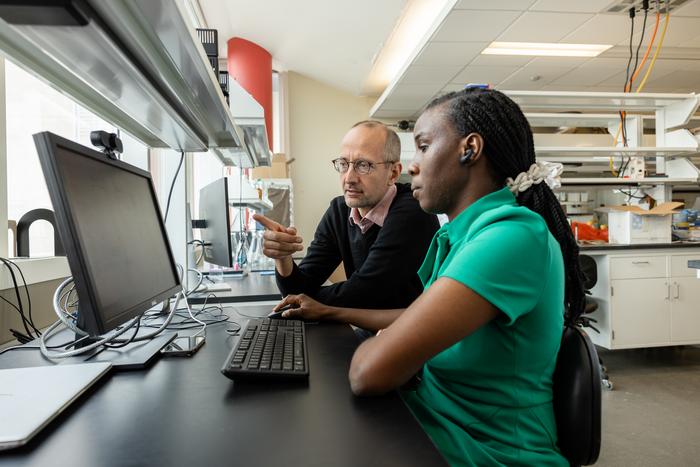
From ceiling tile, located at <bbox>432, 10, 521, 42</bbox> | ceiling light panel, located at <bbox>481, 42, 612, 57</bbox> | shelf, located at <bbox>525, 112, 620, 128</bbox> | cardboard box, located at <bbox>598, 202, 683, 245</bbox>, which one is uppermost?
ceiling light panel, located at <bbox>481, 42, 612, 57</bbox>

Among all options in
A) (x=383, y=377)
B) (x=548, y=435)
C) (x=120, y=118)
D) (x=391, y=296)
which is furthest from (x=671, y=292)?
(x=120, y=118)

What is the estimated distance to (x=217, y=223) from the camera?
1609mm

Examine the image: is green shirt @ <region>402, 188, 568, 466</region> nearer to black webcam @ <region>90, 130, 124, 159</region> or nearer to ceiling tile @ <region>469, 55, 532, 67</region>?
black webcam @ <region>90, 130, 124, 159</region>

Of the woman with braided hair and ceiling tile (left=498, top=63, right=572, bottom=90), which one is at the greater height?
ceiling tile (left=498, top=63, right=572, bottom=90)

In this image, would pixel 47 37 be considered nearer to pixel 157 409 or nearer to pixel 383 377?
pixel 157 409

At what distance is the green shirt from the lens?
671mm

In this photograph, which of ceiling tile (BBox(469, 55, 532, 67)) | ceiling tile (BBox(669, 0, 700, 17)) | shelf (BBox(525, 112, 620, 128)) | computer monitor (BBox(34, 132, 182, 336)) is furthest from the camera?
ceiling tile (BBox(469, 55, 532, 67))

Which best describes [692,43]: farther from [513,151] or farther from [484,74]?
[513,151]

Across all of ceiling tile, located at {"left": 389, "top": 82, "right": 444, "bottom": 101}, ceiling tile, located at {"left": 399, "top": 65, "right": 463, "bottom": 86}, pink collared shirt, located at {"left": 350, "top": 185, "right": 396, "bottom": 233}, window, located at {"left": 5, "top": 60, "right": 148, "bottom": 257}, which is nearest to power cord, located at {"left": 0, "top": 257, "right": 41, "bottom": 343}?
window, located at {"left": 5, "top": 60, "right": 148, "bottom": 257}

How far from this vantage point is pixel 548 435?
750 mm

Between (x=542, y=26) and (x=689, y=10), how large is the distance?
1.17m

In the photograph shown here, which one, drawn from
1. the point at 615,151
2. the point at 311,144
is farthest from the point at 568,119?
the point at 311,144

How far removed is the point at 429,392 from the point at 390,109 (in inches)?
209

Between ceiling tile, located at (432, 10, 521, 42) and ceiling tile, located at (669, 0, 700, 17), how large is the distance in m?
1.37
